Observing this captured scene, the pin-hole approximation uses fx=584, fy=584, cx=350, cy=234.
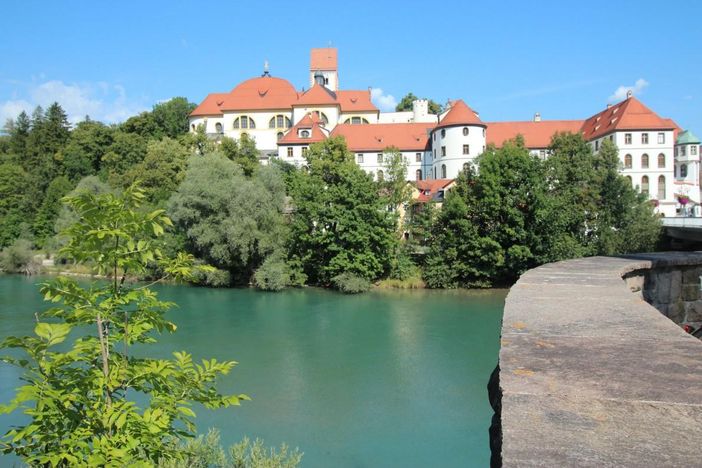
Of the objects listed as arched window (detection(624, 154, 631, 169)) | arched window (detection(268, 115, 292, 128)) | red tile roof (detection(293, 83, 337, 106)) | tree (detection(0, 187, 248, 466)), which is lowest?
tree (detection(0, 187, 248, 466))

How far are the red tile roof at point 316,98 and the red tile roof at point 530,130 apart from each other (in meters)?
16.1

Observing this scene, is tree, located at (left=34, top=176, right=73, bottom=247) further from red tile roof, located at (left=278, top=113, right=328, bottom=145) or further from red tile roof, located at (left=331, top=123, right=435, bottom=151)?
red tile roof, located at (left=331, top=123, right=435, bottom=151)

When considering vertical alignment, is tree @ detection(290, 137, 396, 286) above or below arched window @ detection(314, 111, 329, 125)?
below

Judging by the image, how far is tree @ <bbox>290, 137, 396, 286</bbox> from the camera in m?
33.0

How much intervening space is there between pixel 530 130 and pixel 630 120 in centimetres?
891

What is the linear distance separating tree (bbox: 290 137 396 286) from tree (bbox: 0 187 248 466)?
2815 centimetres

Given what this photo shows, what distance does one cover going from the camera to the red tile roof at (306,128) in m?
51.6

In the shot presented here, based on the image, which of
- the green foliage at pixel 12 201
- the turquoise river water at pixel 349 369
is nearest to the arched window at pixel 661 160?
the turquoise river water at pixel 349 369

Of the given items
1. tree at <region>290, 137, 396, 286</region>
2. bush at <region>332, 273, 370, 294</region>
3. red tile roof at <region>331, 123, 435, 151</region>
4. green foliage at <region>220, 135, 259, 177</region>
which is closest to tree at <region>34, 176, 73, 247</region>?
green foliage at <region>220, 135, 259, 177</region>

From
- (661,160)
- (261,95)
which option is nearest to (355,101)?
(261,95)

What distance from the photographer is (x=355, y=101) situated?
64.8 meters

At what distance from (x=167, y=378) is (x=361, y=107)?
61.3m

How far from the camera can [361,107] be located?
209ft

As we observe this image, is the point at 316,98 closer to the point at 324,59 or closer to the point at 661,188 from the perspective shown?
the point at 324,59
